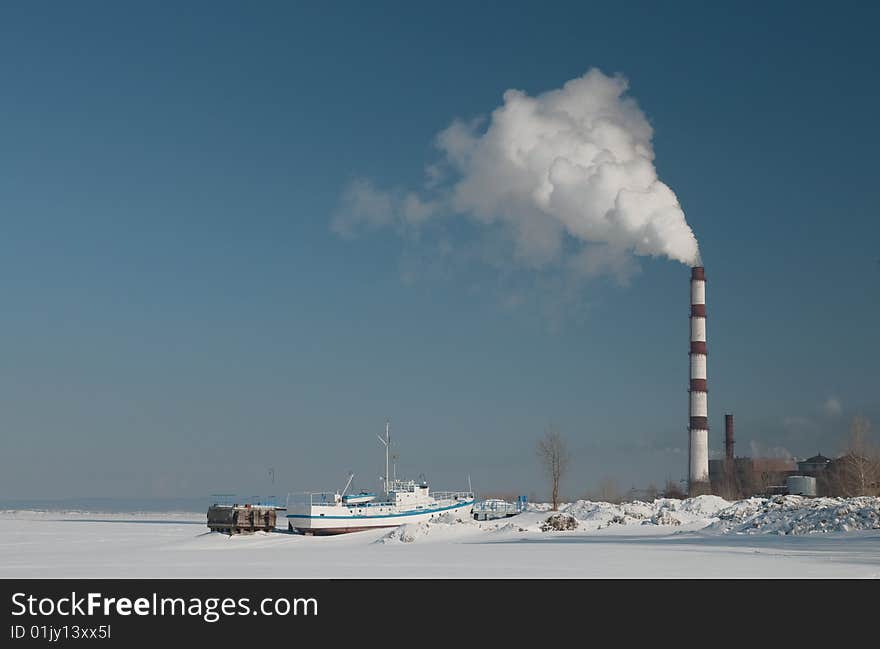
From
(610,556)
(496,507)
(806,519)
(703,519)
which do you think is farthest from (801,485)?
(610,556)

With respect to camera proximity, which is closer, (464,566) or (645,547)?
(464,566)

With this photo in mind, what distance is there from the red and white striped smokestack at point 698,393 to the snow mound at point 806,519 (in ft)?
183

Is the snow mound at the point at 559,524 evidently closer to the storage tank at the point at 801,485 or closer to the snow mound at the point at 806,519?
the snow mound at the point at 806,519

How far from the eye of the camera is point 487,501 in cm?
9156

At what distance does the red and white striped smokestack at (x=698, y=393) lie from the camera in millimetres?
98938

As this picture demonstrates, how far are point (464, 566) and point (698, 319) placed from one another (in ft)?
263

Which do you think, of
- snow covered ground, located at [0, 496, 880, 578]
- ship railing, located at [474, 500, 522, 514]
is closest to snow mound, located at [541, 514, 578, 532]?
snow covered ground, located at [0, 496, 880, 578]

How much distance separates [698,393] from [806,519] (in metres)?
62.1

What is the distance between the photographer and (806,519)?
38.0 m

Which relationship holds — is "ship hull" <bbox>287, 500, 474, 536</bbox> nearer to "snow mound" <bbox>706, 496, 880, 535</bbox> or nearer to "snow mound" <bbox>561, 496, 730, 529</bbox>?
"snow mound" <bbox>561, 496, 730, 529</bbox>
